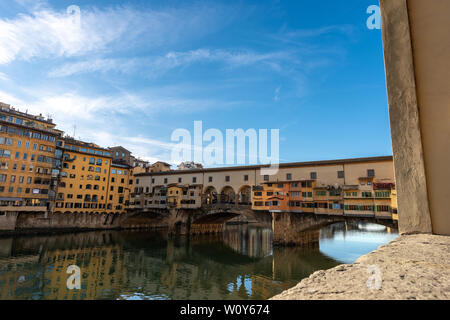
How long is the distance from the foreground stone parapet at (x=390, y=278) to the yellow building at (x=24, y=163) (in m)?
47.8

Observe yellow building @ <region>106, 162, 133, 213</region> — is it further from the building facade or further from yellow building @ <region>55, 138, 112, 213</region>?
the building facade

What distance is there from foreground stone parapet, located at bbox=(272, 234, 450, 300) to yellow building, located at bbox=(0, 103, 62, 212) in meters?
47.8

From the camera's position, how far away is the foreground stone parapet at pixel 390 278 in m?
2.44

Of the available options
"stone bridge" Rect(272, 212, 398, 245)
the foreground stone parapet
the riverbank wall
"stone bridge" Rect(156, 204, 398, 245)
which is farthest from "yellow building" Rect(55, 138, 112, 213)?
the foreground stone parapet

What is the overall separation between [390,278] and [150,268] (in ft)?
79.6

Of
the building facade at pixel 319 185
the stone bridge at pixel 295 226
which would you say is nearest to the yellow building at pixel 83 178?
the building facade at pixel 319 185

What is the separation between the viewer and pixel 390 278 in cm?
280

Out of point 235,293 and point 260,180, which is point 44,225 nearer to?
point 260,180

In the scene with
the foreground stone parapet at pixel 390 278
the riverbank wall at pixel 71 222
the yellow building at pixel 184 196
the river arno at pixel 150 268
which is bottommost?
the river arno at pixel 150 268

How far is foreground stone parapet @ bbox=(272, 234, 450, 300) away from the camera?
244cm

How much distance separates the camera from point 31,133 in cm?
4094

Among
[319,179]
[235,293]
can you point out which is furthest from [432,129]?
[319,179]

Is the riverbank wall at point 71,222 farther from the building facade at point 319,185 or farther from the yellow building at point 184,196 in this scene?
the building facade at point 319,185
